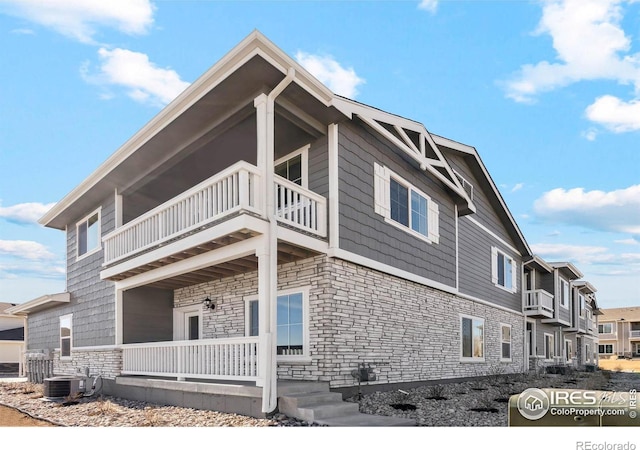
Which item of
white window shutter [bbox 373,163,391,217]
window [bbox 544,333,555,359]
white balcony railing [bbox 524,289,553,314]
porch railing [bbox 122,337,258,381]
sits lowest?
window [bbox 544,333,555,359]

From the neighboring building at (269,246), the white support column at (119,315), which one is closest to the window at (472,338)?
the neighboring building at (269,246)

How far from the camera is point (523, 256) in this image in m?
21.2

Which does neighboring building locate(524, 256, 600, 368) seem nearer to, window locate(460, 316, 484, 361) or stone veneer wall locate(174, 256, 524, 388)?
window locate(460, 316, 484, 361)

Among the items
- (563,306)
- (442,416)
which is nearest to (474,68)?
(442,416)

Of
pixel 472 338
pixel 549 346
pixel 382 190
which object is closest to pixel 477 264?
pixel 472 338

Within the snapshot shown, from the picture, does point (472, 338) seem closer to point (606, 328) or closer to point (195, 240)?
point (195, 240)

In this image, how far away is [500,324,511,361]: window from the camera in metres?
17.8

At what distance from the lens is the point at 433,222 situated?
13.4 meters

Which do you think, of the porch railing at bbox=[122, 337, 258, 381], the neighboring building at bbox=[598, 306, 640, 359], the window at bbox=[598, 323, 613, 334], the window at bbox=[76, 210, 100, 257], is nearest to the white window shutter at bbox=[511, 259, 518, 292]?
the porch railing at bbox=[122, 337, 258, 381]

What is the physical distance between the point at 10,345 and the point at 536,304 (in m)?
22.1

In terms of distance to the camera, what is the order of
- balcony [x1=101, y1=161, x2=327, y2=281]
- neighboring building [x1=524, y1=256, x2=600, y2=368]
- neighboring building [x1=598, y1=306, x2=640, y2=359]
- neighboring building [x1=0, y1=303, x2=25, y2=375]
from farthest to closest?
neighboring building [x1=598, y1=306, x2=640, y2=359]
neighboring building [x1=0, y1=303, x2=25, y2=375]
neighboring building [x1=524, y1=256, x2=600, y2=368]
balcony [x1=101, y1=161, x2=327, y2=281]

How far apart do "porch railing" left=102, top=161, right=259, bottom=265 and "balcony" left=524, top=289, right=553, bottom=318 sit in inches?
585

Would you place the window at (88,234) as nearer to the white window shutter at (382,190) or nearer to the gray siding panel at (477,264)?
the white window shutter at (382,190)

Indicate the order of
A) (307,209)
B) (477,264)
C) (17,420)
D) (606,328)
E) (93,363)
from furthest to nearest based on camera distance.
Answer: (606,328) < (477,264) < (93,363) < (17,420) < (307,209)
